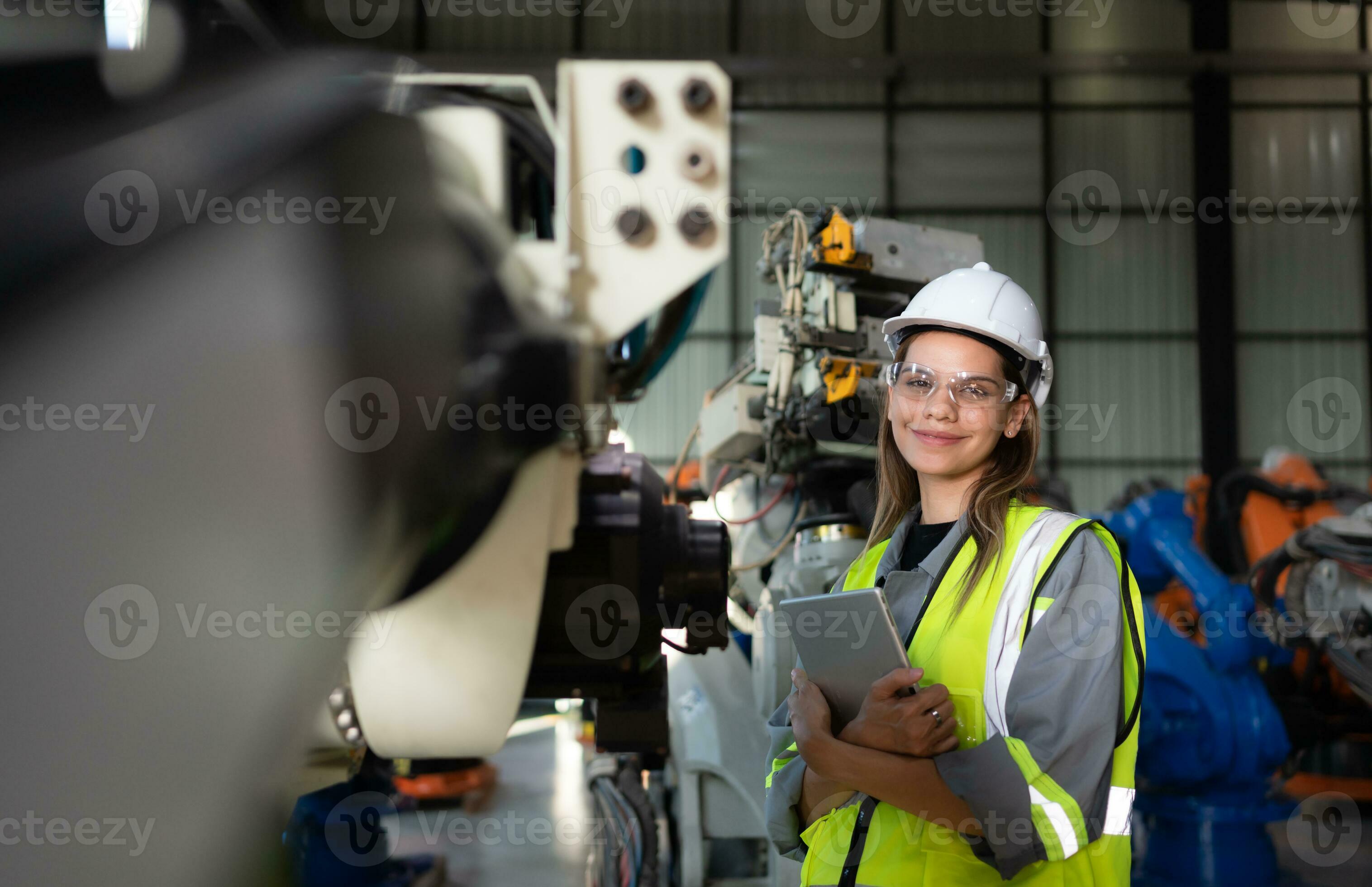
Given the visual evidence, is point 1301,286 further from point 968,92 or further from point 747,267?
point 747,267

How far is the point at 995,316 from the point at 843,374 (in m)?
1.34

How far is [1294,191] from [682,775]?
1130 cm

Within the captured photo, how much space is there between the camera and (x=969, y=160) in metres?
10.8

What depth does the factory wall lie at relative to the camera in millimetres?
10711

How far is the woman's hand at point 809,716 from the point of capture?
1.11 metres

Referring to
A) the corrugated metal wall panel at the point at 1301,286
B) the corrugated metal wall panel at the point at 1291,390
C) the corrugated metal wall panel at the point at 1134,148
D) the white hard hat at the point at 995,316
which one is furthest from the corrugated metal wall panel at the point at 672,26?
the white hard hat at the point at 995,316

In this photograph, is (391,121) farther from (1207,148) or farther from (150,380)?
(1207,148)

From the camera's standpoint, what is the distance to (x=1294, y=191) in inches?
432

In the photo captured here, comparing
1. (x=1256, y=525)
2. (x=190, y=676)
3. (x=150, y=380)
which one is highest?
(x=150, y=380)

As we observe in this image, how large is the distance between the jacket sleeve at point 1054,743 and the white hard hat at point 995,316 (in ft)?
1.06

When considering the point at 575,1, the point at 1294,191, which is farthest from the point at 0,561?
the point at 1294,191

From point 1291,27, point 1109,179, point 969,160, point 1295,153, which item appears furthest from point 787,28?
point 1295,153

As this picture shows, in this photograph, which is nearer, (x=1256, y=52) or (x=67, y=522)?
(x=67, y=522)

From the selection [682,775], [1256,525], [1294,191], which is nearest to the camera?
[682,775]
